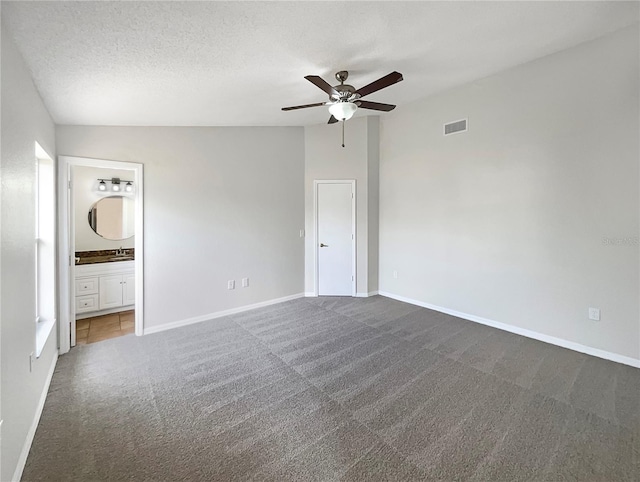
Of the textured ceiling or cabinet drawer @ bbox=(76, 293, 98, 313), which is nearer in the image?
the textured ceiling

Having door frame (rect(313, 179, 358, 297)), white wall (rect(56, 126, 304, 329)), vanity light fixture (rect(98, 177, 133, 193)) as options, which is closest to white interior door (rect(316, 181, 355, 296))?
door frame (rect(313, 179, 358, 297))

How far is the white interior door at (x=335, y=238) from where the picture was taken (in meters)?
5.05

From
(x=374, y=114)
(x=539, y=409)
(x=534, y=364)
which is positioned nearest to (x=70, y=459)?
(x=539, y=409)

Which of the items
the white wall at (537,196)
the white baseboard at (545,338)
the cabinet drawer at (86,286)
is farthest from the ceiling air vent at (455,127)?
the cabinet drawer at (86,286)

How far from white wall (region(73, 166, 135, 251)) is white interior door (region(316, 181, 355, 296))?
3494mm

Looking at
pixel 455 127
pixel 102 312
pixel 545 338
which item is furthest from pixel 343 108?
pixel 102 312

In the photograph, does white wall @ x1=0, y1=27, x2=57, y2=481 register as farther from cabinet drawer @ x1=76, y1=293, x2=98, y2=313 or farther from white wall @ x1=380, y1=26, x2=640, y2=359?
white wall @ x1=380, y1=26, x2=640, y2=359

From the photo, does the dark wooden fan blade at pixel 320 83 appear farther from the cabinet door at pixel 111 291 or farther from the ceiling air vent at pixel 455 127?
the cabinet door at pixel 111 291

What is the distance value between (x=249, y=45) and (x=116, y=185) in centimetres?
383

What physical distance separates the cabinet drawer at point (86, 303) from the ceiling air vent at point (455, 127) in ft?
18.4

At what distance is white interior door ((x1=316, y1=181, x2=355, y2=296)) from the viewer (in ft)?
16.6

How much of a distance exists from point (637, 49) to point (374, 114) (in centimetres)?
297

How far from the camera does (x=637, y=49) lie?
8.63ft

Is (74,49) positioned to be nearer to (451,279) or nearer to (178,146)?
(178,146)
